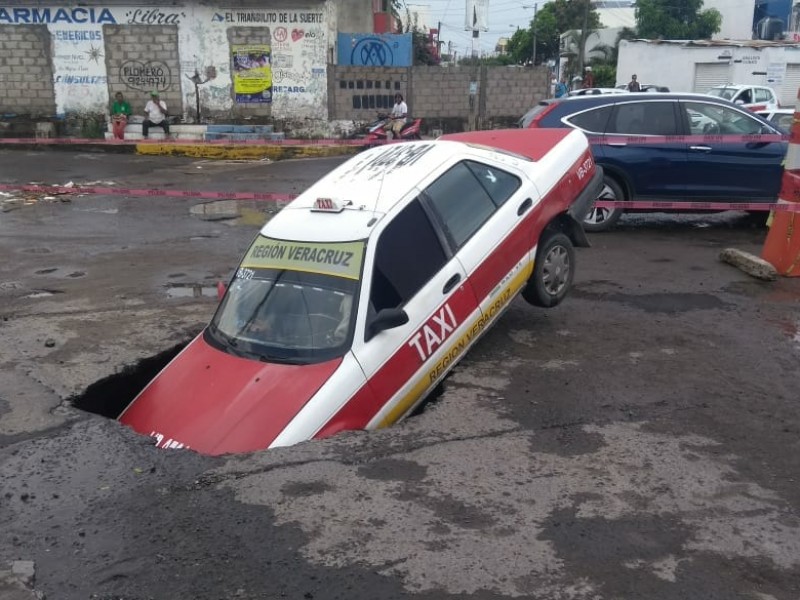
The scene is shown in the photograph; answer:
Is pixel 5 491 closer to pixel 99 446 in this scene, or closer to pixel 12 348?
pixel 99 446

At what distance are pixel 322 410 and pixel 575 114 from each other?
715 centimetres

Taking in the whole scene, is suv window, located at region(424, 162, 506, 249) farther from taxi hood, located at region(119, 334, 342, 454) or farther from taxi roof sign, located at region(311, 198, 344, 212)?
taxi hood, located at region(119, 334, 342, 454)

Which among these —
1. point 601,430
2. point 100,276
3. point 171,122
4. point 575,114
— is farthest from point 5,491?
point 171,122

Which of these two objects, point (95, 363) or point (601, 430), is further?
point (95, 363)

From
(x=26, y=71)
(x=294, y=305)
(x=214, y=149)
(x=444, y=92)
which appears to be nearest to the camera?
(x=294, y=305)

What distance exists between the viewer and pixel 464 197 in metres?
5.87

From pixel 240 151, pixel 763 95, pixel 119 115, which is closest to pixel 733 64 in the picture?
pixel 763 95

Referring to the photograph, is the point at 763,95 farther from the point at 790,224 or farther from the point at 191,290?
the point at 191,290

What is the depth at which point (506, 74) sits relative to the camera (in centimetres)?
2480

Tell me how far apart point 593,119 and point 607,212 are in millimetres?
1207

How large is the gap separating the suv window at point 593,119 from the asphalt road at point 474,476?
3479 mm

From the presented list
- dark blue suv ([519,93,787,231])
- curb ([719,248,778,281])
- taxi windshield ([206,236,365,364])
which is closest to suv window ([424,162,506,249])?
taxi windshield ([206,236,365,364])

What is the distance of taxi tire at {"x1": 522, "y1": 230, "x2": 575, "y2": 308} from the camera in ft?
20.9

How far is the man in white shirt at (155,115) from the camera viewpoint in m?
22.0
